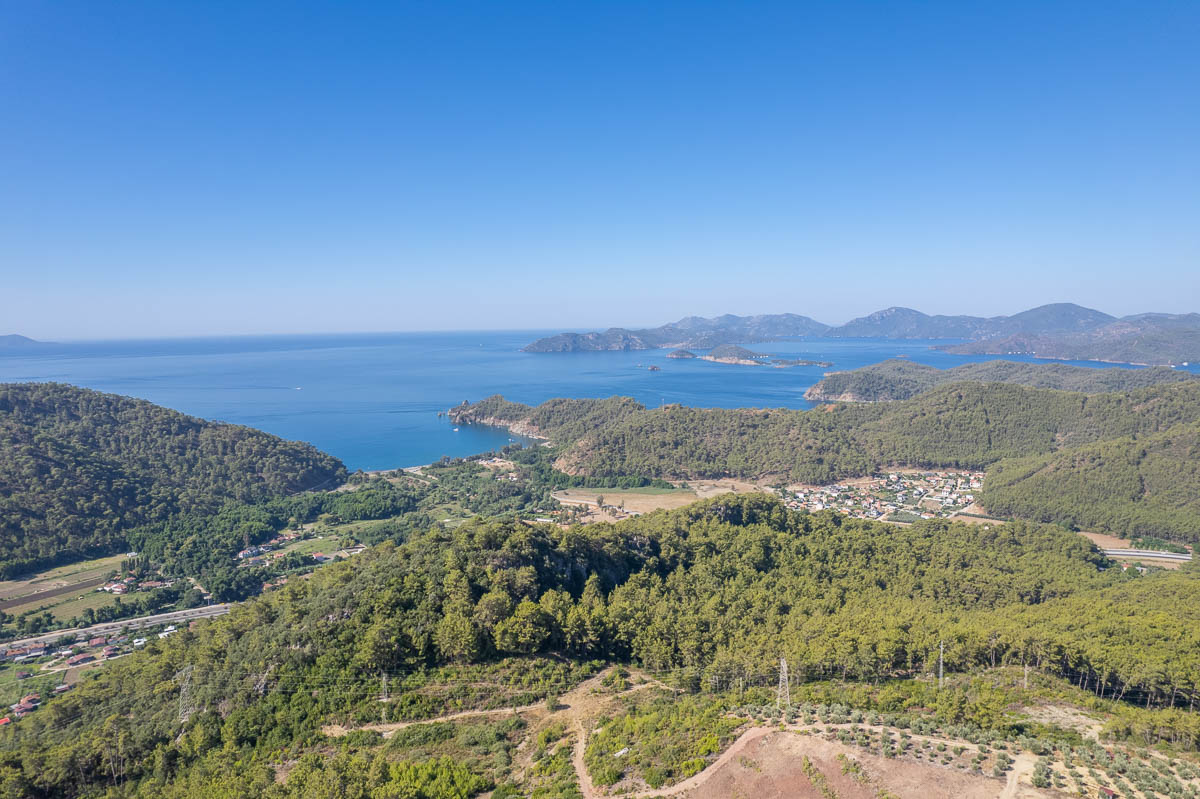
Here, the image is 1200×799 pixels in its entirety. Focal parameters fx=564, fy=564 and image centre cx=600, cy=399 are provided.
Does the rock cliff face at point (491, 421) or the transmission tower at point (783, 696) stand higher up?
the transmission tower at point (783, 696)

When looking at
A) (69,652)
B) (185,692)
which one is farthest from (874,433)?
(69,652)

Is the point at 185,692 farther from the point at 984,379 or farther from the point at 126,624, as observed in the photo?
the point at 984,379

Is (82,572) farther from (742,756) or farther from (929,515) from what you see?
(929,515)

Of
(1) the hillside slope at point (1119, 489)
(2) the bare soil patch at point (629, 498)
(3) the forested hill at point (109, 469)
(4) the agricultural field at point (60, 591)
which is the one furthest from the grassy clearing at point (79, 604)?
(1) the hillside slope at point (1119, 489)

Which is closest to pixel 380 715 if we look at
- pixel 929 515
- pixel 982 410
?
pixel 929 515

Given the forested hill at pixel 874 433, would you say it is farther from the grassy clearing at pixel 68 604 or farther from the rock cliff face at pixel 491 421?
the grassy clearing at pixel 68 604

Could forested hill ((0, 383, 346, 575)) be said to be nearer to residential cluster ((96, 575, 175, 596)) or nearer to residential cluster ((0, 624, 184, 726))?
residential cluster ((96, 575, 175, 596))
